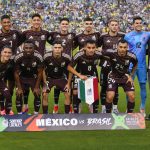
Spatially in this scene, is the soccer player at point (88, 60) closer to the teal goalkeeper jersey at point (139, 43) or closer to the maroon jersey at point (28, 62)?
the maroon jersey at point (28, 62)

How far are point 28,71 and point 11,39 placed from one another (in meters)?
1.13

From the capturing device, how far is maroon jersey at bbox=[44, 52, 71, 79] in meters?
9.03

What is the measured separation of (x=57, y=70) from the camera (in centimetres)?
912

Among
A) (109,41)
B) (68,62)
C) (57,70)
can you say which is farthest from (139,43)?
(57,70)

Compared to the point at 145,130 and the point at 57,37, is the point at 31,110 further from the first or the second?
the point at 145,130

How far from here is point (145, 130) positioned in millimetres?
7918

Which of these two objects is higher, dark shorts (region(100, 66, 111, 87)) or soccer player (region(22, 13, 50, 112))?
soccer player (region(22, 13, 50, 112))

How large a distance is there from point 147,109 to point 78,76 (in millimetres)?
2499

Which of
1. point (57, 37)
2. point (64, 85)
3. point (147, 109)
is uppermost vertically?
point (57, 37)

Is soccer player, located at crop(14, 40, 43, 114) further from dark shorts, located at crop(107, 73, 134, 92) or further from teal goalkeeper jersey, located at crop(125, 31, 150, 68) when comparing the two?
teal goalkeeper jersey, located at crop(125, 31, 150, 68)

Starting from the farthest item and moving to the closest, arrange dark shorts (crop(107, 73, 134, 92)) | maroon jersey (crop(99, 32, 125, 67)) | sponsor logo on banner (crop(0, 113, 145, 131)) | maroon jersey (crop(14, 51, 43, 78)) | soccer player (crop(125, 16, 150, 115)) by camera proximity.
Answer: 1. maroon jersey (crop(99, 32, 125, 67))
2. soccer player (crop(125, 16, 150, 115))
3. maroon jersey (crop(14, 51, 43, 78))
4. dark shorts (crop(107, 73, 134, 92))
5. sponsor logo on banner (crop(0, 113, 145, 131))

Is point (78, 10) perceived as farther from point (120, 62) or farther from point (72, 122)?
point (72, 122)

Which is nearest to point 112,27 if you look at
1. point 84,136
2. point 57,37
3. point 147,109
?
point 57,37

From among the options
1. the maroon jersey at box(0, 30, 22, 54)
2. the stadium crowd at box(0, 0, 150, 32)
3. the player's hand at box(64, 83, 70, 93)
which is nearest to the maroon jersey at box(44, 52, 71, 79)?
the player's hand at box(64, 83, 70, 93)
